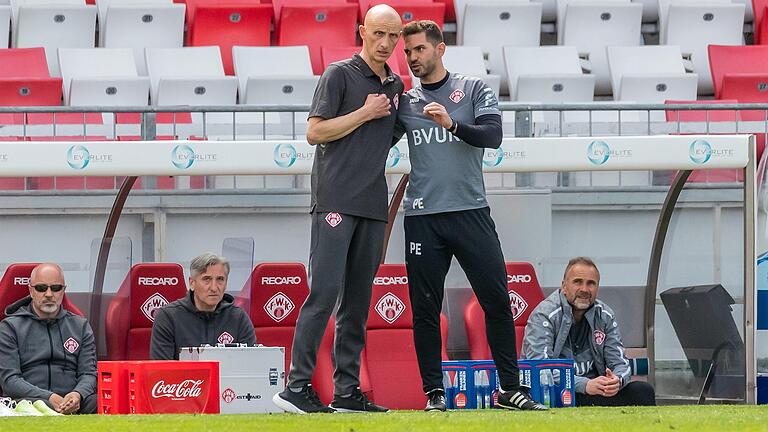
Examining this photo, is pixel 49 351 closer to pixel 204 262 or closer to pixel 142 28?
pixel 204 262

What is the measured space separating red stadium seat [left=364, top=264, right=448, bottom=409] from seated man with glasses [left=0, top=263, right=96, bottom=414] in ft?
5.23

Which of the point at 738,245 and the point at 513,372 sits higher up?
the point at 738,245

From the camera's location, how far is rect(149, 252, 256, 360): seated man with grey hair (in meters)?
7.45

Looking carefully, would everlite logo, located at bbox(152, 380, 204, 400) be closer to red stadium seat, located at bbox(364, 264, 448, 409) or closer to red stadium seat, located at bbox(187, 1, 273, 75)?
red stadium seat, located at bbox(364, 264, 448, 409)

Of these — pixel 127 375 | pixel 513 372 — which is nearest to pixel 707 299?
pixel 513 372

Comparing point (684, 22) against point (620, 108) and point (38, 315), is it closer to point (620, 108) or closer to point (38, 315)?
point (620, 108)

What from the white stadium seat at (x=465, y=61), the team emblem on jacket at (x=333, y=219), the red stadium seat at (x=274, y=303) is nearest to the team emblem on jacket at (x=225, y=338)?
the red stadium seat at (x=274, y=303)

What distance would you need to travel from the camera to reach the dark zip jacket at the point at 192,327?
7410 mm

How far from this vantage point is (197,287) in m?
7.57

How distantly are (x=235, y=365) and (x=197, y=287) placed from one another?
33.8 inches

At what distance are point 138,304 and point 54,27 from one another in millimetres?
5609

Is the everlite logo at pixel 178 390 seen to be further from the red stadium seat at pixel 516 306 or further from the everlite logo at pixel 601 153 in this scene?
the everlite logo at pixel 601 153

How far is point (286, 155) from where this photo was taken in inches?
294

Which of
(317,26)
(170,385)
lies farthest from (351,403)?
(317,26)
